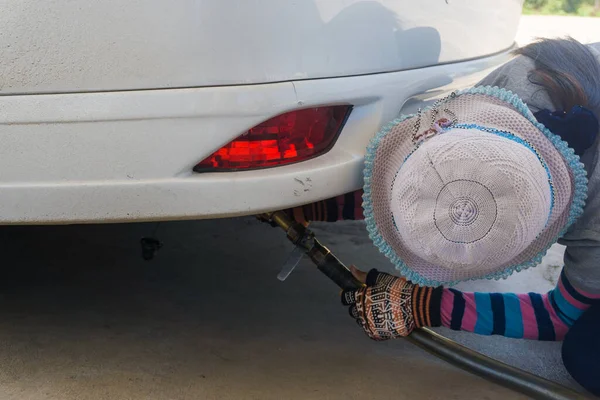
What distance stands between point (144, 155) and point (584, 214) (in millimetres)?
1115

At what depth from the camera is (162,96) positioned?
5.67 ft

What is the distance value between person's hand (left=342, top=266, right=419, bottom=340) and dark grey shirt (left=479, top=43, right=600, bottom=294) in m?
0.44

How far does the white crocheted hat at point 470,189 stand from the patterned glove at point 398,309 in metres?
0.20

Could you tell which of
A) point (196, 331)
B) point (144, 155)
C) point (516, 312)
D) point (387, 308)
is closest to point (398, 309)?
point (387, 308)

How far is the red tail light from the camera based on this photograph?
5.95 feet

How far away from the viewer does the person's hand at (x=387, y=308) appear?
204 centimetres

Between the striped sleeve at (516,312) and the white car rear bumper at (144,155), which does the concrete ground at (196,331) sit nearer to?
the striped sleeve at (516,312)

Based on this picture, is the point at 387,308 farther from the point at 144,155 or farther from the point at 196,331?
the point at 144,155

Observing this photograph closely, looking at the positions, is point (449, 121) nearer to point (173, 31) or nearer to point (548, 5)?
point (173, 31)

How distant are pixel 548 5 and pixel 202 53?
16816mm

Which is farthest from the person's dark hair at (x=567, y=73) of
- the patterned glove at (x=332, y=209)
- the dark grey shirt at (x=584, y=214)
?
the patterned glove at (x=332, y=209)

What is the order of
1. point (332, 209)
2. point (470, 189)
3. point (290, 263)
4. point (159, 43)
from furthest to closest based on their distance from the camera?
1. point (332, 209)
2. point (290, 263)
3. point (159, 43)
4. point (470, 189)

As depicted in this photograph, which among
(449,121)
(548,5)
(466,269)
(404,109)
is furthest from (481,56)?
(548,5)

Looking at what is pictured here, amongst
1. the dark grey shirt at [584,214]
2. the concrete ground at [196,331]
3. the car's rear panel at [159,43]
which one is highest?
the car's rear panel at [159,43]
